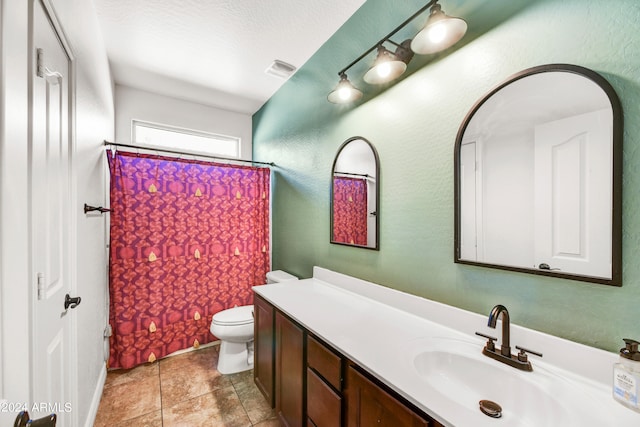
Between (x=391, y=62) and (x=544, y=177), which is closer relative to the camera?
(x=544, y=177)

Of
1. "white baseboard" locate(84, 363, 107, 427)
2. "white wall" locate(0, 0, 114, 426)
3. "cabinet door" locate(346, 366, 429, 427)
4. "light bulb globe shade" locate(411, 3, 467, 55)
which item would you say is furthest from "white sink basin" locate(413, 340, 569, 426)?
"white baseboard" locate(84, 363, 107, 427)

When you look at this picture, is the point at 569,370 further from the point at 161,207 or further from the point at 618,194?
the point at 161,207

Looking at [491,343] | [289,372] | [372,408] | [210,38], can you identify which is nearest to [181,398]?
[289,372]

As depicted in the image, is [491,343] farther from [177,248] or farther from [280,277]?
[177,248]

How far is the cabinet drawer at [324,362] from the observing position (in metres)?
1.05

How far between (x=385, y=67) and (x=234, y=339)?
2299 mm

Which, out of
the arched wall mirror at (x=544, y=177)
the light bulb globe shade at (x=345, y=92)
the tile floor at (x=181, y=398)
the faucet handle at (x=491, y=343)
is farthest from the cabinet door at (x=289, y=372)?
the light bulb globe shade at (x=345, y=92)

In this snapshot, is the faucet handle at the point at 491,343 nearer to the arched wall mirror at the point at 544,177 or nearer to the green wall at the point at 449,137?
the green wall at the point at 449,137

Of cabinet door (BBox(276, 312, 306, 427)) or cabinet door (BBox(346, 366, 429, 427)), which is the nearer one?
cabinet door (BBox(346, 366, 429, 427))

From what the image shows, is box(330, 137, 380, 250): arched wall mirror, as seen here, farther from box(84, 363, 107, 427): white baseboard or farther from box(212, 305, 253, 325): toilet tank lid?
box(84, 363, 107, 427): white baseboard

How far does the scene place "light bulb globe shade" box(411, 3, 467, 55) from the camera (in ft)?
3.44

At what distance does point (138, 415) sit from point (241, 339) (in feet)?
2.55

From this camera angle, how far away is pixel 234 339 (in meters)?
2.18

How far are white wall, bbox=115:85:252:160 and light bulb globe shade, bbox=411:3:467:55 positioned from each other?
8.79ft
